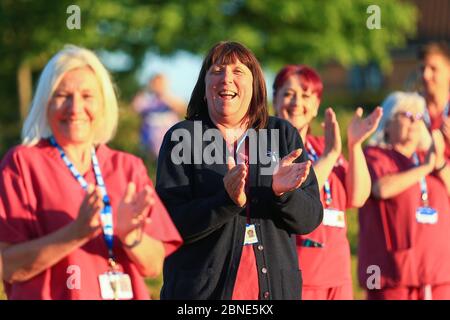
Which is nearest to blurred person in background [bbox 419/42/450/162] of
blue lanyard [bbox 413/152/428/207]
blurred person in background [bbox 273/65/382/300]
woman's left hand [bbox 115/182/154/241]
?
blue lanyard [bbox 413/152/428/207]

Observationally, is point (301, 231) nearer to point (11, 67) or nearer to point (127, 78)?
point (11, 67)

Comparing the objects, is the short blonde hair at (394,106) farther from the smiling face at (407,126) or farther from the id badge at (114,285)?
the id badge at (114,285)

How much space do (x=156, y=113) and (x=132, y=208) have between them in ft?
45.1

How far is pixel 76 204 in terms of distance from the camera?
4.06m

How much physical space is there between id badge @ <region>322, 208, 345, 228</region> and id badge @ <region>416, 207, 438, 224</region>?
81 cm

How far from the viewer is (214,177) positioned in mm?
4672

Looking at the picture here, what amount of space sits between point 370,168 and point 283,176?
94.0 inches

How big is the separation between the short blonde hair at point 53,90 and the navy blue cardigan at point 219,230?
1.67 feet

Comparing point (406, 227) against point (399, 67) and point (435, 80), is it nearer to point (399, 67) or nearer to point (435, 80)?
point (435, 80)

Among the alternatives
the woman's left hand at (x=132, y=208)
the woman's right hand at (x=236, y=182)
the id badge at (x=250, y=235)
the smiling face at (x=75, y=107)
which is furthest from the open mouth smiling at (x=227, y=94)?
the woman's left hand at (x=132, y=208)

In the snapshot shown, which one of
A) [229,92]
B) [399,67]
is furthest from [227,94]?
[399,67]

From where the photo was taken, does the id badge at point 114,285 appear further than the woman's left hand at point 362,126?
No

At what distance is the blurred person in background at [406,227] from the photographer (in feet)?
21.5

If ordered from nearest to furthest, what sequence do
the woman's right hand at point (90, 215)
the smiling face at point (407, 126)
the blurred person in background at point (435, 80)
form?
the woman's right hand at point (90, 215) < the smiling face at point (407, 126) < the blurred person in background at point (435, 80)
